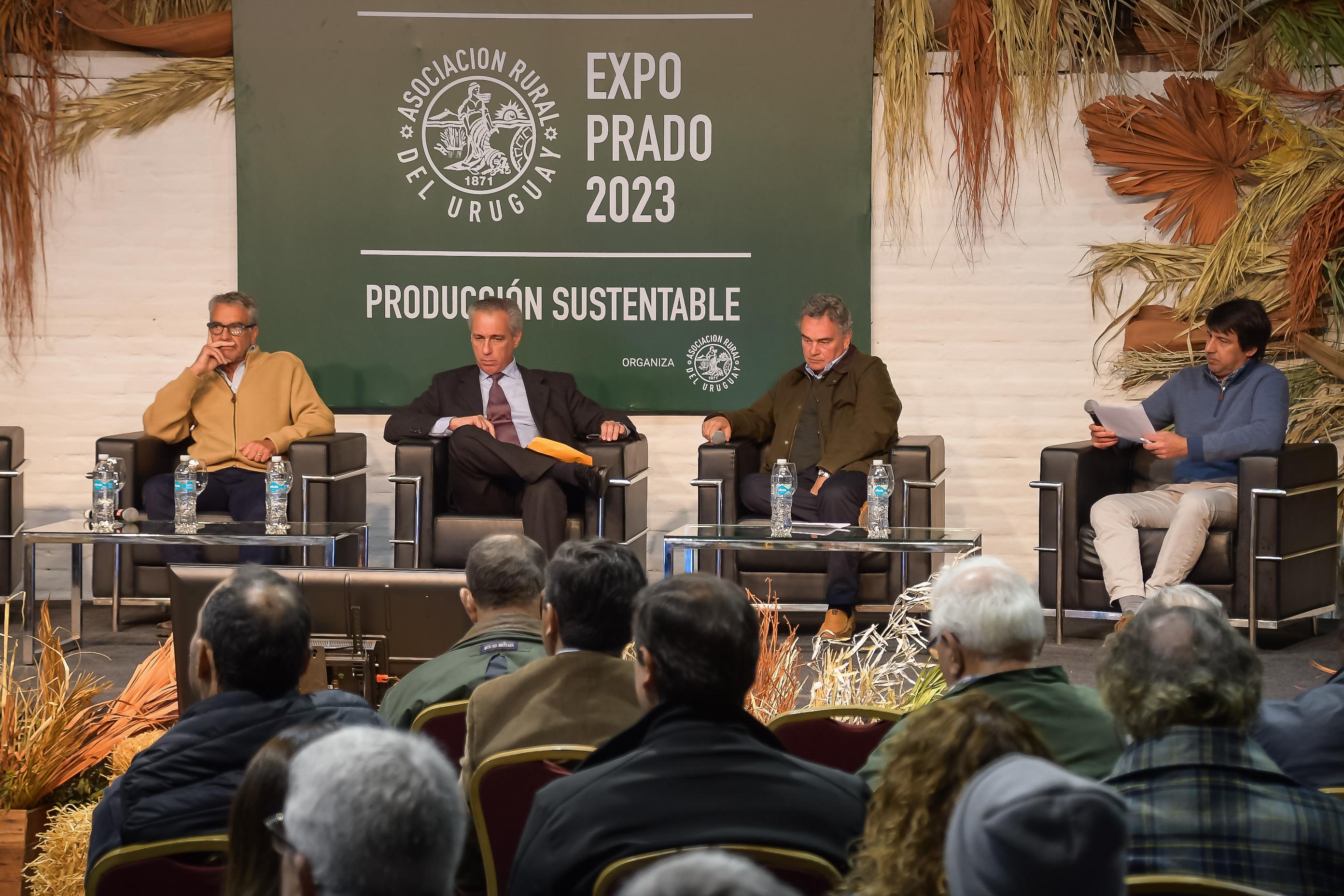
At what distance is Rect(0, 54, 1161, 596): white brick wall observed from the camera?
21.1ft

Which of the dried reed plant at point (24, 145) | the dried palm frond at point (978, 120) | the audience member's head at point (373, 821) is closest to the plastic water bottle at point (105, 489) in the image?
the dried reed plant at point (24, 145)

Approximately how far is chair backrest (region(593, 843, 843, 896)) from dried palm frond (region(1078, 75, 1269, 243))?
208 inches

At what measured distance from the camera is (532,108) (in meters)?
6.48

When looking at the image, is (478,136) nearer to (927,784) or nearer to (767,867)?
(767,867)

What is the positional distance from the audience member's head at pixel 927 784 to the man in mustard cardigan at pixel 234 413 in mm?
4578

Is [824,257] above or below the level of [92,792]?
above

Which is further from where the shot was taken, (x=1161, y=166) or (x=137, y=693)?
(x=1161, y=166)

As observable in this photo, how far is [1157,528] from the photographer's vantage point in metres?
5.32

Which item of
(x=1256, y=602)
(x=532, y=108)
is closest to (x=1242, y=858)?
(x=1256, y=602)

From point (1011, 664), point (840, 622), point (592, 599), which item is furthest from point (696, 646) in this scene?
point (840, 622)

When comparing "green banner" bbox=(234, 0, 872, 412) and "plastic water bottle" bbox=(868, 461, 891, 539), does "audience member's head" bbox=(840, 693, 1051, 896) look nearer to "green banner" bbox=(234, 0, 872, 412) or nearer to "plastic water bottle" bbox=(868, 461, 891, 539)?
"plastic water bottle" bbox=(868, 461, 891, 539)

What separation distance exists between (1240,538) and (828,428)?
1.53 m

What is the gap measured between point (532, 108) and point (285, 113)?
3.40 ft

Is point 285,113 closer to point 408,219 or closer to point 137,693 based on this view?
point 408,219
